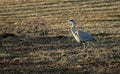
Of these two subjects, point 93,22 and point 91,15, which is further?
point 91,15

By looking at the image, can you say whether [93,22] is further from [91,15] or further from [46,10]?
[46,10]

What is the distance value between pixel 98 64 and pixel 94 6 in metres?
14.5

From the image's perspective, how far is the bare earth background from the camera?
33.7 ft

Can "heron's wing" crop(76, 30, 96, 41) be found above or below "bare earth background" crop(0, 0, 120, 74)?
above

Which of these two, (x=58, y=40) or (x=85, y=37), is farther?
(x=58, y=40)

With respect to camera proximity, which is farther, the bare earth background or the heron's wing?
the heron's wing

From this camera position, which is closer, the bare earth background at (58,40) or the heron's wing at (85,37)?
the bare earth background at (58,40)

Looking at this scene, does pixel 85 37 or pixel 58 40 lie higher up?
pixel 85 37

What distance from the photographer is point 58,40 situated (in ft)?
45.8

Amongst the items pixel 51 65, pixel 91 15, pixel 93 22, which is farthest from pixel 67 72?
pixel 91 15

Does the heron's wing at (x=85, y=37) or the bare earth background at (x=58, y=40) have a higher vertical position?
the heron's wing at (x=85, y=37)

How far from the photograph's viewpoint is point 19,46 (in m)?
13.2

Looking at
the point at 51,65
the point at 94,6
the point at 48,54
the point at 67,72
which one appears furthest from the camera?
the point at 94,6

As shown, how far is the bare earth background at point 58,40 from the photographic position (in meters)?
10.3
